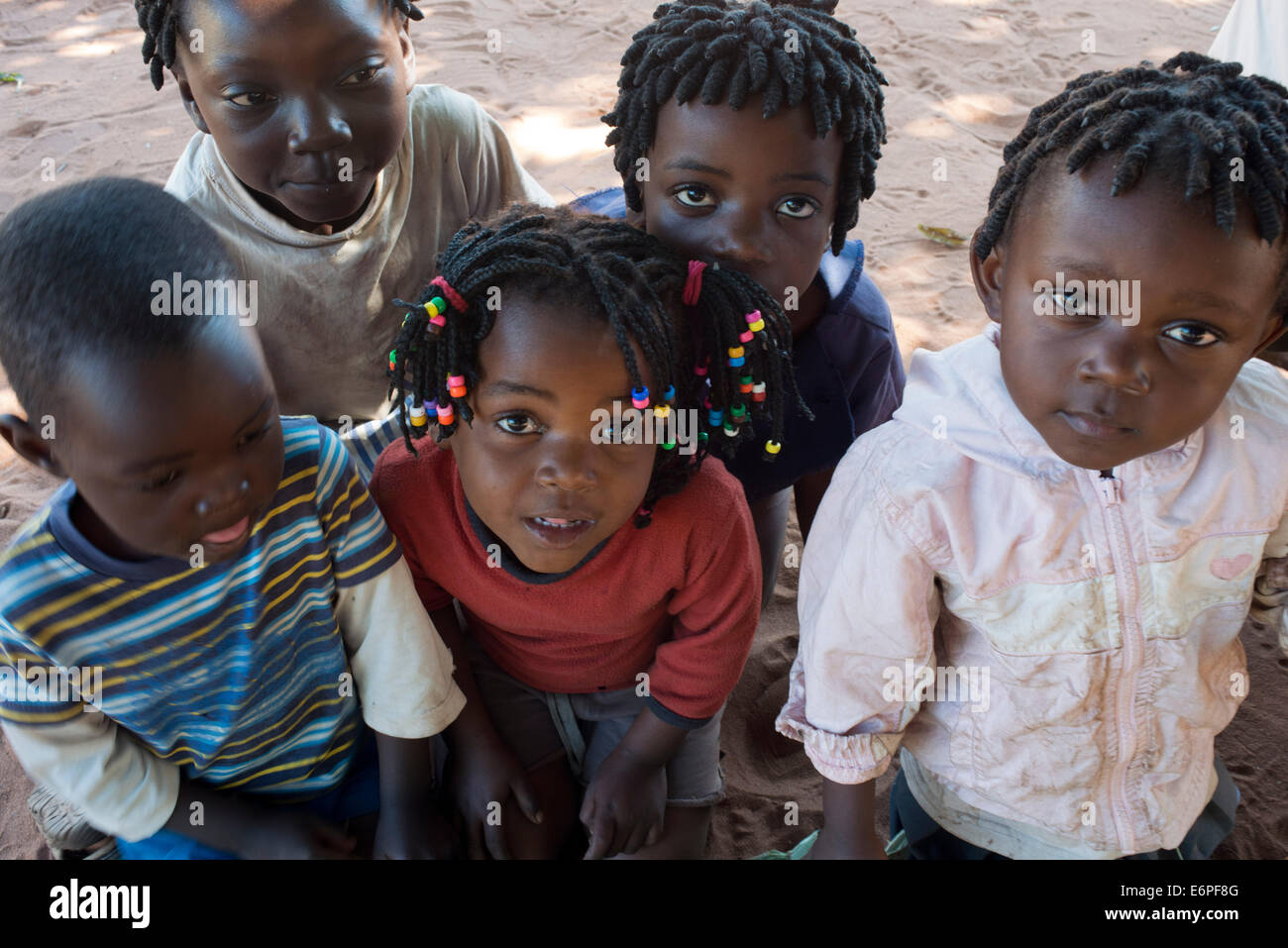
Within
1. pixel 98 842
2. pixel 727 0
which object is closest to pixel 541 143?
pixel 727 0

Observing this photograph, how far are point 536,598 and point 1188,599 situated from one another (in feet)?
3.29

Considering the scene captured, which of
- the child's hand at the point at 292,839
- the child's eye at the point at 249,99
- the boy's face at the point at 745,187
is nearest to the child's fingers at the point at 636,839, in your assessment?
the child's hand at the point at 292,839

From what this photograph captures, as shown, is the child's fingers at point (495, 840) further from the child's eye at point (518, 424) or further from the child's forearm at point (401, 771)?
the child's eye at point (518, 424)

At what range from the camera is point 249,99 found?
174 centimetres

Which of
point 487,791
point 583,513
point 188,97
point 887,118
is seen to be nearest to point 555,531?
point 583,513

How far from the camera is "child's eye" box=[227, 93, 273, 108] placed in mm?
1728

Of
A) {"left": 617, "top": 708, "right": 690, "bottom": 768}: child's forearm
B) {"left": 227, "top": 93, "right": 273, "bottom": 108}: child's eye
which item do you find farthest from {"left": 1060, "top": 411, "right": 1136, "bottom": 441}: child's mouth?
{"left": 227, "top": 93, "right": 273, "bottom": 108}: child's eye

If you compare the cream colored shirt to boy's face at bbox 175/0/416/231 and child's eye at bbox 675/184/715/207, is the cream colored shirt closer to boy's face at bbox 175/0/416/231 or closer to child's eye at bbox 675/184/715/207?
boy's face at bbox 175/0/416/231

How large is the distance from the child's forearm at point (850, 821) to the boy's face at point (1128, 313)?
2.10ft

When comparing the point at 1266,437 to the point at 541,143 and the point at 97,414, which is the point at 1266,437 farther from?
the point at 541,143

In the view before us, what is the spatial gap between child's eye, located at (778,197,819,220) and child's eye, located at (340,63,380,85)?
0.79 m

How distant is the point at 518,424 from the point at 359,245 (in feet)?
2.76

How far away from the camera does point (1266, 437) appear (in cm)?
136

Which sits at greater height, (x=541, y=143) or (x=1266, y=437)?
(x=1266, y=437)
